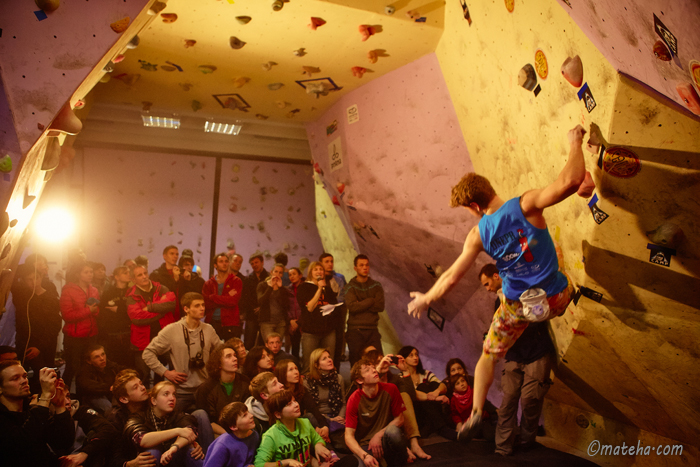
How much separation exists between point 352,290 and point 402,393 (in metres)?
1.04

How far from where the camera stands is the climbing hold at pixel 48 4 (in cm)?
208

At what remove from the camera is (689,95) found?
1712 millimetres

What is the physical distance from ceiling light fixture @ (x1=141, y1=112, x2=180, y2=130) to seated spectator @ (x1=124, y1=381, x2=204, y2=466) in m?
3.71

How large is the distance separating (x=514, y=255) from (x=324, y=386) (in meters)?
2.09

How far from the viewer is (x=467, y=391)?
13.1 feet

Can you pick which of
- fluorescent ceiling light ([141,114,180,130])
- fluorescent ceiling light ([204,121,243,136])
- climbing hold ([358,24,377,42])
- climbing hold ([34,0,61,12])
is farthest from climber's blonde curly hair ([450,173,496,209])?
fluorescent ceiling light ([141,114,180,130])

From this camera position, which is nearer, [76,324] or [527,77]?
[527,77]

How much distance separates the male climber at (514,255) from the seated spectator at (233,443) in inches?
48.2

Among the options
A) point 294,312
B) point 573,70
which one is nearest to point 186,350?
point 294,312

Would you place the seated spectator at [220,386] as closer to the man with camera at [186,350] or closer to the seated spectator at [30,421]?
the man with camera at [186,350]

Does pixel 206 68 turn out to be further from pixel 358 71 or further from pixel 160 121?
pixel 160 121

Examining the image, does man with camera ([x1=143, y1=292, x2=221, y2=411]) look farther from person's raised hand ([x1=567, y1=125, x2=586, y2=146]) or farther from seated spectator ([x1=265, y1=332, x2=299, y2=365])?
person's raised hand ([x1=567, y1=125, x2=586, y2=146])

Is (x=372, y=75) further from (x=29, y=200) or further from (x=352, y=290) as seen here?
(x=29, y=200)

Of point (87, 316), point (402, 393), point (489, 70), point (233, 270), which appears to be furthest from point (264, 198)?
point (489, 70)
